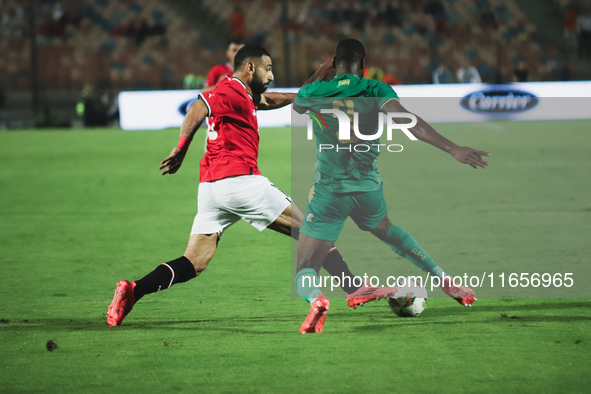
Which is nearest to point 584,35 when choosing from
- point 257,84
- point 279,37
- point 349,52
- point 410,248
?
point 279,37

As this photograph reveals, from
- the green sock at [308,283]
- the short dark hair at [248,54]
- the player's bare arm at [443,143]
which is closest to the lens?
the player's bare arm at [443,143]

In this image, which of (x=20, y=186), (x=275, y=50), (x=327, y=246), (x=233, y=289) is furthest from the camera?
(x=275, y=50)

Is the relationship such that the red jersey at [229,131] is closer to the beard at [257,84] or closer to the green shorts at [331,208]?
the beard at [257,84]

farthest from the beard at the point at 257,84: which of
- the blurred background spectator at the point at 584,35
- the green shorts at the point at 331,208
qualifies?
the blurred background spectator at the point at 584,35

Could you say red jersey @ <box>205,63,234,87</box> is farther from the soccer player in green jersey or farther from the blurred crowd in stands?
the blurred crowd in stands

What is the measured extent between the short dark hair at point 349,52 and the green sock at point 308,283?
1.36 m

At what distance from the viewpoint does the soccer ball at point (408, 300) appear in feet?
18.5

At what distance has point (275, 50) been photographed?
3459 centimetres

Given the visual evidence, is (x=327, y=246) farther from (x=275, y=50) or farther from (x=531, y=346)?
(x=275, y=50)

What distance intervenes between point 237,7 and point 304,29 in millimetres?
3510

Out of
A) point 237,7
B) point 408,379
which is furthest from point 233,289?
point 237,7

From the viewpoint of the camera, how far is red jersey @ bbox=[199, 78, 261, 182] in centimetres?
555

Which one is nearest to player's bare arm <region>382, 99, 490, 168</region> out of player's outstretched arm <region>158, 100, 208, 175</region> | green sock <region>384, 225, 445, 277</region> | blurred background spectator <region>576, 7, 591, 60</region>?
green sock <region>384, 225, 445, 277</region>

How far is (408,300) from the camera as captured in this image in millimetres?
5629
